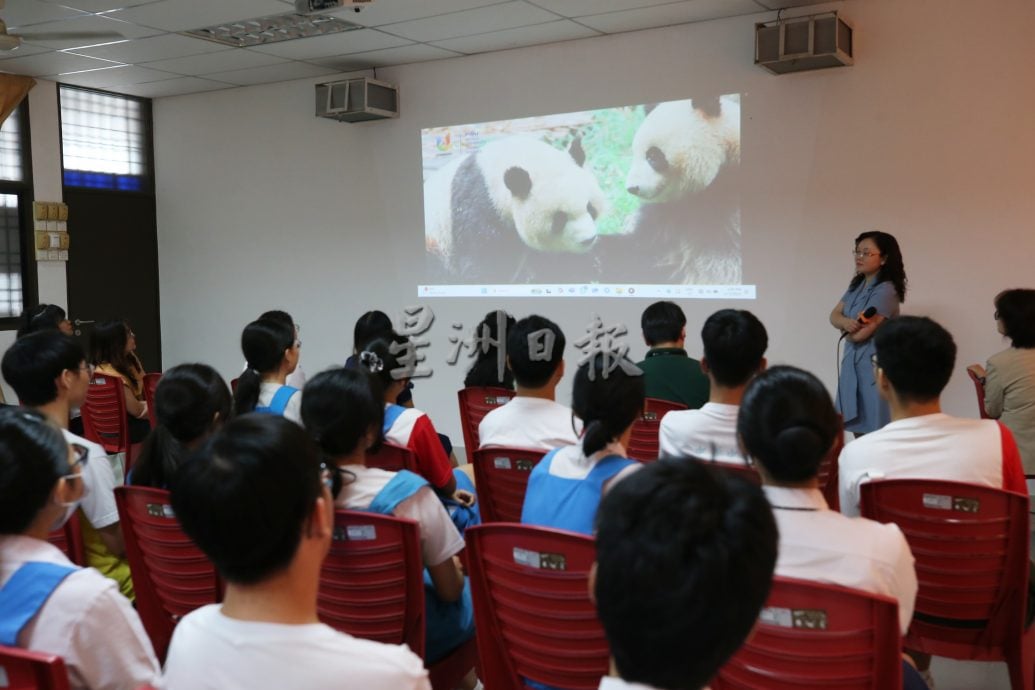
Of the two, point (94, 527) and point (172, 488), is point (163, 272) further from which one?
point (172, 488)

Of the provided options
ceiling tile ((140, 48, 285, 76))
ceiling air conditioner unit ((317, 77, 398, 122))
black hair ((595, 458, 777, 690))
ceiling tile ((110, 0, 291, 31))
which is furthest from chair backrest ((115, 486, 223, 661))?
ceiling tile ((140, 48, 285, 76))

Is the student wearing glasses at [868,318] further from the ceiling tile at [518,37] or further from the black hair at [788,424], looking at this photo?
the black hair at [788,424]

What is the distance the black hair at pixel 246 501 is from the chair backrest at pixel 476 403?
244 cm

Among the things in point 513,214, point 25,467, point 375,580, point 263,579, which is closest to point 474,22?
point 513,214

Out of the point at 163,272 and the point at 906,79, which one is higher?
the point at 906,79

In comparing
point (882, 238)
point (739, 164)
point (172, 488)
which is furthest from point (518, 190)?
point (172, 488)

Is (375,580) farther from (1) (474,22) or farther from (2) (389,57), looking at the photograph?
(2) (389,57)

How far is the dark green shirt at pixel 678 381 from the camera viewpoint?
3.53 metres

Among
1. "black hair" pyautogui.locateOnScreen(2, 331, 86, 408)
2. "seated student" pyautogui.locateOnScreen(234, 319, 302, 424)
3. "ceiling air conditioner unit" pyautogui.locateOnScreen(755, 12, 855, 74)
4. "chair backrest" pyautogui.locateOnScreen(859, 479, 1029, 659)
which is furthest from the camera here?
"ceiling air conditioner unit" pyautogui.locateOnScreen(755, 12, 855, 74)

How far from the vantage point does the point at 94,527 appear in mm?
2260

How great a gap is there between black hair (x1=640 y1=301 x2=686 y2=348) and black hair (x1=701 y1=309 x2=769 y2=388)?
907 millimetres

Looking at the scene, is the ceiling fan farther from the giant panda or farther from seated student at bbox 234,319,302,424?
seated student at bbox 234,319,302,424

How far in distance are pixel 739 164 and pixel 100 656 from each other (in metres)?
4.65

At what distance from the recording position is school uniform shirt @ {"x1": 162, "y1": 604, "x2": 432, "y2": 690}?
1.07m
